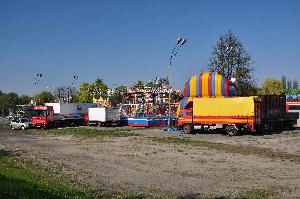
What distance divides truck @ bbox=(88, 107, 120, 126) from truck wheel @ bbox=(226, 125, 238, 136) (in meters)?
19.0

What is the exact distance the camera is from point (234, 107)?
114 feet

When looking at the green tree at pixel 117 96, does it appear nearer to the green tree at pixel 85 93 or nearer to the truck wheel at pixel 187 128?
the green tree at pixel 85 93

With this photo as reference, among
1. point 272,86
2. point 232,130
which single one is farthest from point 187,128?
point 272,86

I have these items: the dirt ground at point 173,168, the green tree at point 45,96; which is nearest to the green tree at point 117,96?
the dirt ground at point 173,168

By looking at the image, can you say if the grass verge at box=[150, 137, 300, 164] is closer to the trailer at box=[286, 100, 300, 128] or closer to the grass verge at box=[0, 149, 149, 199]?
the grass verge at box=[0, 149, 149, 199]

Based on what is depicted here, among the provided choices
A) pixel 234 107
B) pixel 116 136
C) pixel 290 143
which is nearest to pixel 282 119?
pixel 234 107

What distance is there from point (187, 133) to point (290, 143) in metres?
10.5

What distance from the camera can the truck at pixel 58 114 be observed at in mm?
50594

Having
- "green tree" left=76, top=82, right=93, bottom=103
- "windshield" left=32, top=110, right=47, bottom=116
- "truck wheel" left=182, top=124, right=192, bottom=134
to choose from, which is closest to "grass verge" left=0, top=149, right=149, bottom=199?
"truck wheel" left=182, top=124, right=192, bottom=134

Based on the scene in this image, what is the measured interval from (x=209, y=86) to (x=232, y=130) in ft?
18.2

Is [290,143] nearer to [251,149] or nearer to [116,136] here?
[251,149]

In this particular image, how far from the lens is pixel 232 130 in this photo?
1368 inches

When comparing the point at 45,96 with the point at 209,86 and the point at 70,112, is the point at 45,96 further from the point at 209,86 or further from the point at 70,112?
the point at 209,86

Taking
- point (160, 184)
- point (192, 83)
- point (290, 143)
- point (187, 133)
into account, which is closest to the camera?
point (160, 184)
